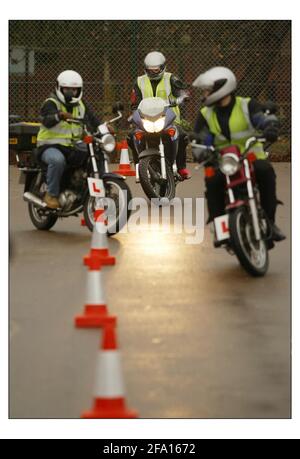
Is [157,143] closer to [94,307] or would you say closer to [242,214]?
[242,214]

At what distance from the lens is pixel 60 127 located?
14648 millimetres

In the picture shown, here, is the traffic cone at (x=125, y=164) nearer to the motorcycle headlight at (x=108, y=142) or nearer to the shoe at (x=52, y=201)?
the shoe at (x=52, y=201)

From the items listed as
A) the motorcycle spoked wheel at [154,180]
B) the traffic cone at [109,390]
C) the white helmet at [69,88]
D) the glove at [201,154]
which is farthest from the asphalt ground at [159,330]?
the motorcycle spoked wheel at [154,180]

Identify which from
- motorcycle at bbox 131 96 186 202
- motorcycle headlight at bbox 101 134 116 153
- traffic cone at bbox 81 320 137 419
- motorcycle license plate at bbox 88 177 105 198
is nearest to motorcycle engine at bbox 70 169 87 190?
motorcycle headlight at bbox 101 134 116 153

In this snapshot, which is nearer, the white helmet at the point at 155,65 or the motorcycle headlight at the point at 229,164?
the motorcycle headlight at the point at 229,164

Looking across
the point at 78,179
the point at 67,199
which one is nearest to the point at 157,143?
the point at 78,179

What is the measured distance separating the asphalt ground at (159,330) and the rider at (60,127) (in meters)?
0.65

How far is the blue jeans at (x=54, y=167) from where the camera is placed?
47.1 feet

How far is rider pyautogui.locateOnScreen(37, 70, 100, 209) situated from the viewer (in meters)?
14.4

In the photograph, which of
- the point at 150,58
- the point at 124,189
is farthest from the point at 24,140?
the point at 124,189

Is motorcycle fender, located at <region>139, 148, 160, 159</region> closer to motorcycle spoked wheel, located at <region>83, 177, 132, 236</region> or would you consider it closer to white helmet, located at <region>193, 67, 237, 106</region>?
motorcycle spoked wheel, located at <region>83, 177, 132, 236</region>

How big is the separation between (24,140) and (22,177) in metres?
3.82

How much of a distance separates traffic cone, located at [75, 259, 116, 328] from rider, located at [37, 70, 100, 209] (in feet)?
15.4

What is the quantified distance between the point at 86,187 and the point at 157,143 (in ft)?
10.1
